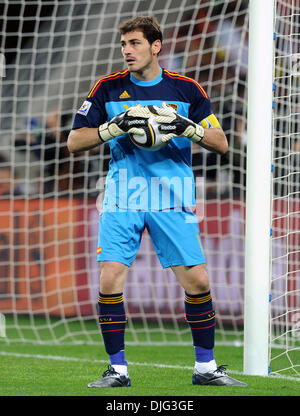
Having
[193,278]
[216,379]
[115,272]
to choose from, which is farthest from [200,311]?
[115,272]

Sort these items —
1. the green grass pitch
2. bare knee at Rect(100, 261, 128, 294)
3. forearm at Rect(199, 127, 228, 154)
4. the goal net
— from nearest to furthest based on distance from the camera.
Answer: the green grass pitch, bare knee at Rect(100, 261, 128, 294), forearm at Rect(199, 127, 228, 154), the goal net

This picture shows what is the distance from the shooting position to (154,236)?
12.7ft

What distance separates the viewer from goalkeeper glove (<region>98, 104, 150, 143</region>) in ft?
12.1

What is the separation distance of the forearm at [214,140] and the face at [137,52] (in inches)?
16.6

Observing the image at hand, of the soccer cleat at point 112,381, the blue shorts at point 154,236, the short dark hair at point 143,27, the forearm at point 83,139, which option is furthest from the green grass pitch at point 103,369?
the short dark hair at point 143,27

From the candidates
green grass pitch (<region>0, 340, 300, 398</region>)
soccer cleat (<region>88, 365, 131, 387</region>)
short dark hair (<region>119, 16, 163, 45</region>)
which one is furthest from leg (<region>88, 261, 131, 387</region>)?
short dark hair (<region>119, 16, 163, 45</region>)

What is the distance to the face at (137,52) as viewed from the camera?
12.6 feet

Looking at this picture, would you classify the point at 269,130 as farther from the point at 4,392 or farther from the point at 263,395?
the point at 4,392

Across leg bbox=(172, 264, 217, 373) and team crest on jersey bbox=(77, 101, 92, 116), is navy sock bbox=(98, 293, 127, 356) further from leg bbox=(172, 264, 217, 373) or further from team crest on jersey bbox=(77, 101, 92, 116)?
team crest on jersey bbox=(77, 101, 92, 116)

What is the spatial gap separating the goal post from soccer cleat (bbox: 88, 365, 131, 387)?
2.89ft

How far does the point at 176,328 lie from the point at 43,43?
3.90 meters

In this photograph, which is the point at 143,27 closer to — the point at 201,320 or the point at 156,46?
the point at 156,46

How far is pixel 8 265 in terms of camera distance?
7895mm

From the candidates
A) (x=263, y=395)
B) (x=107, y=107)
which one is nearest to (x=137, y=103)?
(x=107, y=107)
